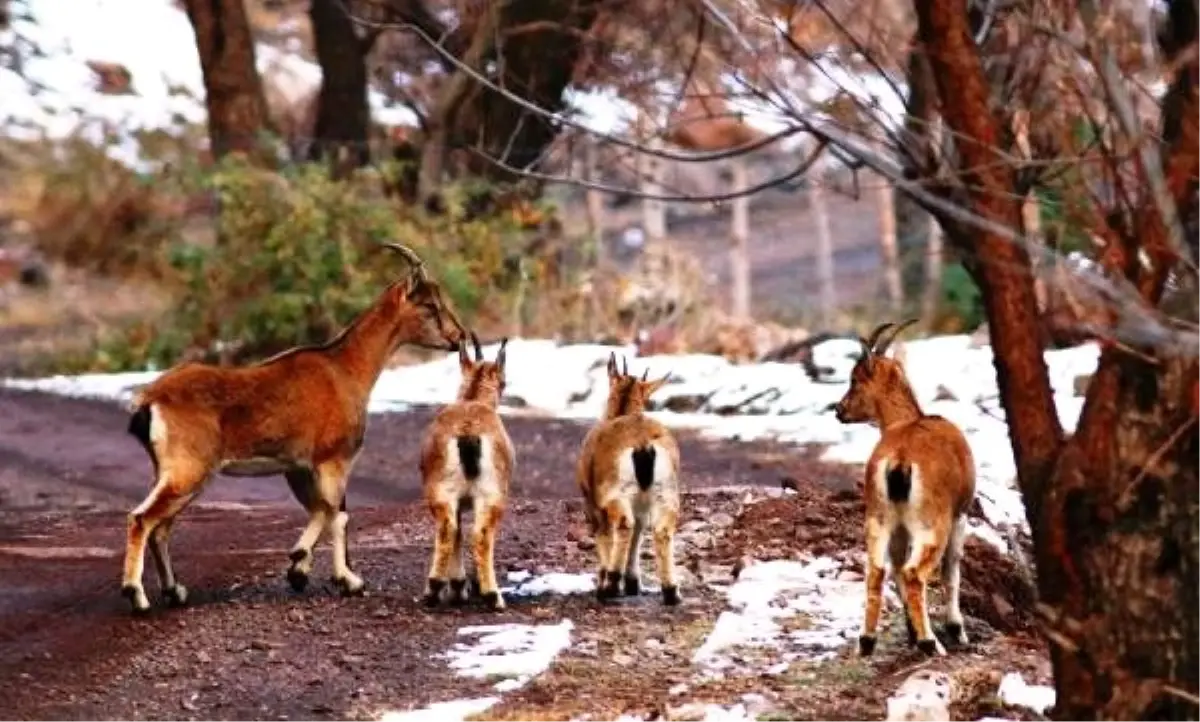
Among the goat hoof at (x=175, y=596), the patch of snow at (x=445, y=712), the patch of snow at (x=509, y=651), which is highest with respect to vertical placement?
the goat hoof at (x=175, y=596)

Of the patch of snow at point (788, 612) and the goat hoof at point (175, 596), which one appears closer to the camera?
the patch of snow at point (788, 612)

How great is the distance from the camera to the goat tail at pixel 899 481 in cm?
763

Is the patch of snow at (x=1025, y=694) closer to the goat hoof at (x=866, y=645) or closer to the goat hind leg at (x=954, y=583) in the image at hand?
the goat hoof at (x=866, y=645)

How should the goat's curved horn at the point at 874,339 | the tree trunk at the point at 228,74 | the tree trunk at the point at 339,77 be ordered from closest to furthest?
the goat's curved horn at the point at 874,339 → the tree trunk at the point at 228,74 → the tree trunk at the point at 339,77

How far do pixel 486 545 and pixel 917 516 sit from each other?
2.05 metres

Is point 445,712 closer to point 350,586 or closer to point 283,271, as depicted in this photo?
point 350,586

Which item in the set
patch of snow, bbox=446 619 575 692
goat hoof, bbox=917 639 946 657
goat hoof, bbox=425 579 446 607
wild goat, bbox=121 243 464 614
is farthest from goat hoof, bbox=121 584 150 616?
goat hoof, bbox=917 639 946 657

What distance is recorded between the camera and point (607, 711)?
7.02m

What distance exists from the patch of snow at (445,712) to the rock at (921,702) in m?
1.48

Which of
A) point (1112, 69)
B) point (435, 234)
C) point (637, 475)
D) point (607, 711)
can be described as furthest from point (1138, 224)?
point (435, 234)

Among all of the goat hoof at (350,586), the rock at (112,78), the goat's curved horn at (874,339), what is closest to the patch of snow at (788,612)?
the goat's curved horn at (874,339)

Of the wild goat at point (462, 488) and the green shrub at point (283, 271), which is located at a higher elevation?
the green shrub at point (283, 271)

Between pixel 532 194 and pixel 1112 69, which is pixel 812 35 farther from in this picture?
pixel 532 194

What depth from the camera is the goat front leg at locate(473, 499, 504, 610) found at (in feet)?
28.6
